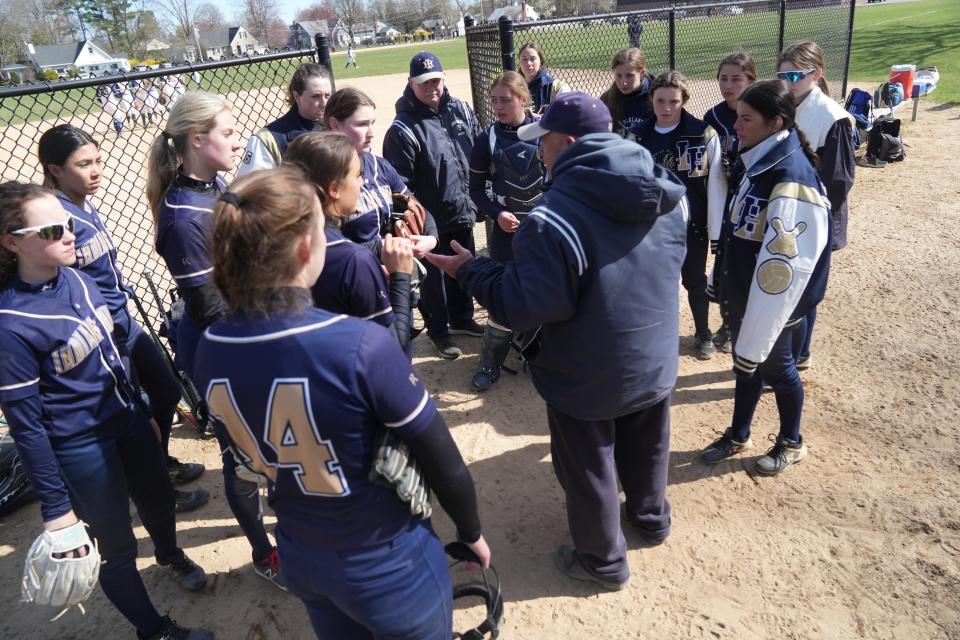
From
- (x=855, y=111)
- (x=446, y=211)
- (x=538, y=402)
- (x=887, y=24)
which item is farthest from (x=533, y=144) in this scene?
(x=887, y=24)

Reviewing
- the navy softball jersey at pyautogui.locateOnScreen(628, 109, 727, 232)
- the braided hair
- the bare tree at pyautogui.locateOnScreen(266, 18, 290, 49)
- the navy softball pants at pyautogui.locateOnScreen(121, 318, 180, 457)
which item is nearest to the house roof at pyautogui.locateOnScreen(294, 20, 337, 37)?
the bare tree at pyautogui.locateOnScreen(266, 18, 290, 49)

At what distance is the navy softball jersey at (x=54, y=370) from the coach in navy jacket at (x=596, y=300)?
4.50 ft

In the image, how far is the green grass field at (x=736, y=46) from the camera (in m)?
9.03

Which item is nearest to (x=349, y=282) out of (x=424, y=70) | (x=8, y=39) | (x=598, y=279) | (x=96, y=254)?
(x=598, y=279)

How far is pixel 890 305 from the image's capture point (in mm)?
5199

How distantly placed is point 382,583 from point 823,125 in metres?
3.80

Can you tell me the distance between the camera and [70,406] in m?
2.34

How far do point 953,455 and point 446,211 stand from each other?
3.59 metres

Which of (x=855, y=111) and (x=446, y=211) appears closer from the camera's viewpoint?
(x=446, y=211)

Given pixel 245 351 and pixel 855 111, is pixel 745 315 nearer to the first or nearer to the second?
pixel 245 351

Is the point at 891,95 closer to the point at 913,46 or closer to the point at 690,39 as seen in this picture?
the point at 690,39

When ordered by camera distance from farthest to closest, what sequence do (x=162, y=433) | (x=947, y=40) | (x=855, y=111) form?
(x=947, y=40)
(x=855, y=111)
(x=162, y=433)

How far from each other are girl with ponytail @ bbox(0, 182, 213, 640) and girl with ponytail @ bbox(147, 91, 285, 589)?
1.05 ft

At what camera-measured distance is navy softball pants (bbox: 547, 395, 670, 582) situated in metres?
2.70
